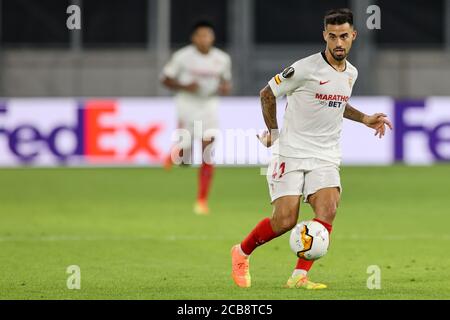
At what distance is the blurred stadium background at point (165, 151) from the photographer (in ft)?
33.3

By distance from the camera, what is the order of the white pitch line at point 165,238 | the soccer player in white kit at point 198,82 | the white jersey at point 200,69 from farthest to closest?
the white jersey at point 200,69
the soccer player in white kit at point 198,82
the white pitch line at point 165,238

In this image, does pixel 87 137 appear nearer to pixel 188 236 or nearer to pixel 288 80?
pixel 188 236

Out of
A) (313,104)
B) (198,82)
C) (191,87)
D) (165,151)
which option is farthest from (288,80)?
(165,151)

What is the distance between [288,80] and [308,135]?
16.5 inches

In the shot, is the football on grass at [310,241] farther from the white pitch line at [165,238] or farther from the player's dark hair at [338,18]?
the white pitch line at [165,238]

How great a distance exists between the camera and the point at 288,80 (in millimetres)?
8844

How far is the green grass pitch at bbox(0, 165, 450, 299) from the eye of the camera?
9.05 meters

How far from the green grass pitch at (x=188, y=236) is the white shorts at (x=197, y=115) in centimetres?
93

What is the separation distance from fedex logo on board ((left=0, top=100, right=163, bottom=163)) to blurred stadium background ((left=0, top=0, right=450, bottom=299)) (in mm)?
23

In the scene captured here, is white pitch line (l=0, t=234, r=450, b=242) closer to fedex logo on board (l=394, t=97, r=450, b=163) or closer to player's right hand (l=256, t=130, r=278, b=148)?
player's right hand (l=256, t=130, r=278, b=148)

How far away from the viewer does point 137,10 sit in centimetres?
2556

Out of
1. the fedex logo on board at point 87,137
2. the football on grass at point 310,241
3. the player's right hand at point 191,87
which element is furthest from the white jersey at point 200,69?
the football on grass at point 310,241

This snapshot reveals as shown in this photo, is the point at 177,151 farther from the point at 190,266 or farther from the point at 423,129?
the point at 190,266
